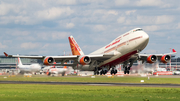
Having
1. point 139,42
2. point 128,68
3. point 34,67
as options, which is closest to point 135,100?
point 139,42

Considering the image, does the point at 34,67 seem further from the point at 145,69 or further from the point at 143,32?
the point at 143,32

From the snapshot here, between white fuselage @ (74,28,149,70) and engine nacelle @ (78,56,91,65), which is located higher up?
white fuselage @ (74,28,149,70)

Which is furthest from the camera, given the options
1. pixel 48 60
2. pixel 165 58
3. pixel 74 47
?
pixel 74 47

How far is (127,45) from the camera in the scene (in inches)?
2381

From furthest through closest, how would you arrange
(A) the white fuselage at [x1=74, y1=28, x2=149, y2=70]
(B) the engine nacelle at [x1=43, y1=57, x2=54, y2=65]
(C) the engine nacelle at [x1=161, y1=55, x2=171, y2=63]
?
(B) the engine nacelle at [x1=43, y1=57, x2=54, y2=65], (C) the engine nacelle at [x1=161, y1=55, x2=171, y2=63], (A) the white fuselage at [x1=74, y1=28, x2=149, y2=70]

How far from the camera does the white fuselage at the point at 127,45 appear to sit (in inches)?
2311

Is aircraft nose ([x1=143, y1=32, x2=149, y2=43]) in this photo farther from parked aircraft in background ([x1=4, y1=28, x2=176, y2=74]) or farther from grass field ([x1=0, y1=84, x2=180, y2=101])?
grass field ([x1=0, y1=84, x2=180, y2=101])

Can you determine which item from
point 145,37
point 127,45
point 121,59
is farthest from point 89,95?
point 121,59

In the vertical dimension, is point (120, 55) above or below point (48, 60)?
above

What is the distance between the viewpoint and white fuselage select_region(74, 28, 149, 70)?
5869 centimetres

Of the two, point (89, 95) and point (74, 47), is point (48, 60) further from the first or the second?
point (89, 95)

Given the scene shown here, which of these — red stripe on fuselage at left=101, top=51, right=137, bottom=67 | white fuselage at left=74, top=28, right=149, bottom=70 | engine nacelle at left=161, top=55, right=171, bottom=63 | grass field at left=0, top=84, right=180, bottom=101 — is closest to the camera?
grass field at left=0, top=84, right=180, bottom=101

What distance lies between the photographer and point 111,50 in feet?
216

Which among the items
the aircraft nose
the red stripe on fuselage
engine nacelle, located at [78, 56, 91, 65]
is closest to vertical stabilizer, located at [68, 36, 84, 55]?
engine nacelle, located at [78, 56, 91, 65]
